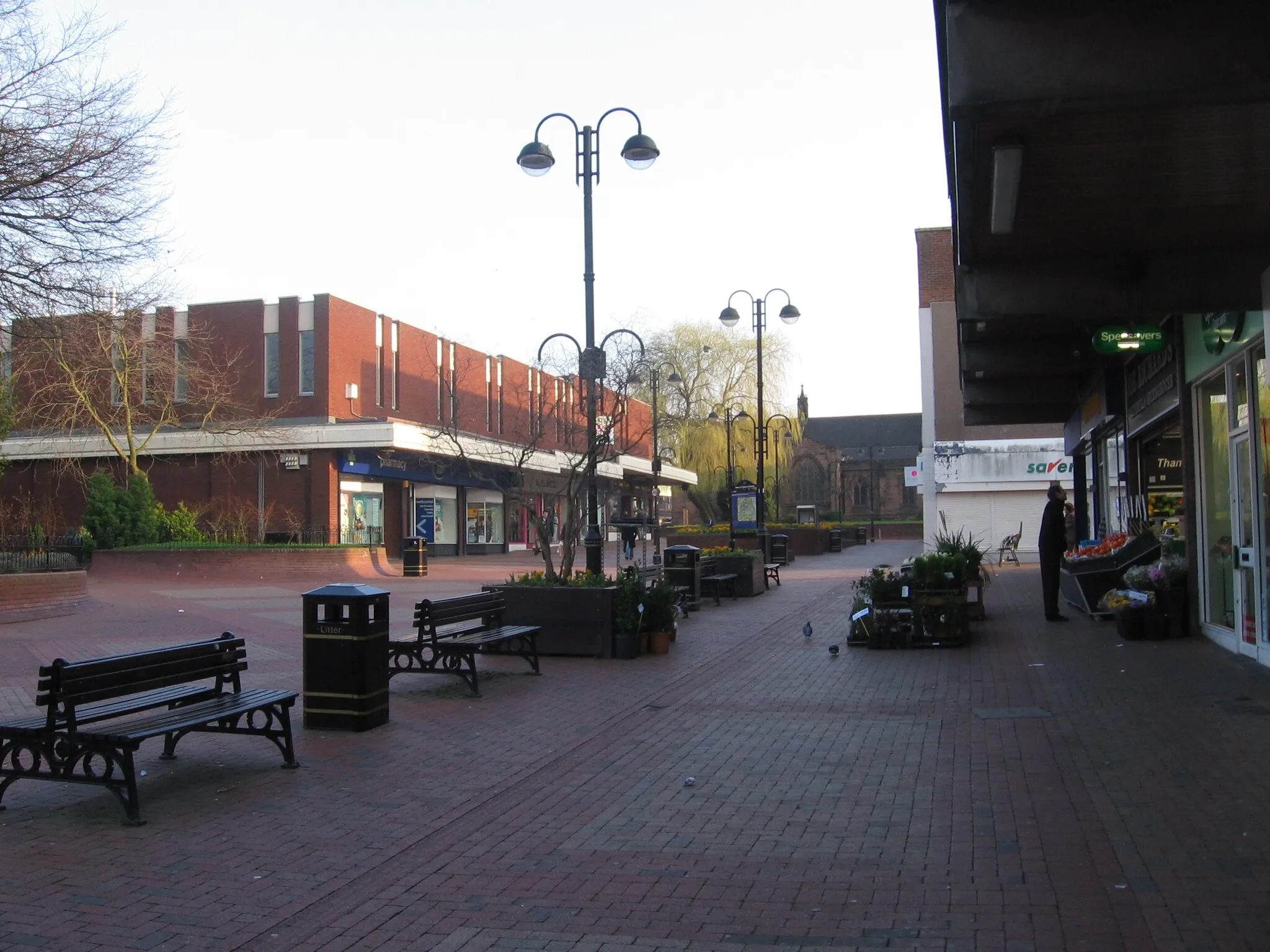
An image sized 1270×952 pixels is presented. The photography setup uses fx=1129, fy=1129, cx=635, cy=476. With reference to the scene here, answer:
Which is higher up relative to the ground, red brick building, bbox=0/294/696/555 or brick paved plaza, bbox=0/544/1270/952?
red brick building, bbox=0/294/696/555

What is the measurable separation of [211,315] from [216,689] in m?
35.6

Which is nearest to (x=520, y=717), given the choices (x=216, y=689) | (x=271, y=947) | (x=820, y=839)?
(x=216, y=689)

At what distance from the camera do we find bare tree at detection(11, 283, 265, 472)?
87.2ft

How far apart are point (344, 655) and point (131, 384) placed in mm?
27191

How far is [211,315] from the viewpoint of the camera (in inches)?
1606

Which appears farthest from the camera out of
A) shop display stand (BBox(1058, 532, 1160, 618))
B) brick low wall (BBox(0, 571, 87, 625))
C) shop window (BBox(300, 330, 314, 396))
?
shop window (BBox(300, 330, 314, 396))

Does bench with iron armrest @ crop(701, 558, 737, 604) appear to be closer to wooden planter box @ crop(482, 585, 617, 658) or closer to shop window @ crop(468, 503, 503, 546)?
wooden planter box @ crop(482, 585, 617, 658)

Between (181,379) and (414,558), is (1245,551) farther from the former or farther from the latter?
(181,379)

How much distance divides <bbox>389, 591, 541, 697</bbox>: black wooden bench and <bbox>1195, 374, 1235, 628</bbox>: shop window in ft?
25.1

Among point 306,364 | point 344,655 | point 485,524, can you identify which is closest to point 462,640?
point 344,655

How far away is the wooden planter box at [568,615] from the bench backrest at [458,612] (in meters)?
0.34

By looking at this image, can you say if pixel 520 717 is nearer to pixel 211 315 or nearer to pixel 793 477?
pixel 211 315

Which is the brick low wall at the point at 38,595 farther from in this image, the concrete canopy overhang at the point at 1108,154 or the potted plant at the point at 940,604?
the concrete canopy overhang at the point at 1108,154

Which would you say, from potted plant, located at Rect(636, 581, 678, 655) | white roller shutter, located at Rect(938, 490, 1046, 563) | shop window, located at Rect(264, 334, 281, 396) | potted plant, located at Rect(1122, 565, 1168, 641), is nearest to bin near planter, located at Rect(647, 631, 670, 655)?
potted plant, located at Rect(636, 581, 678, 655)
